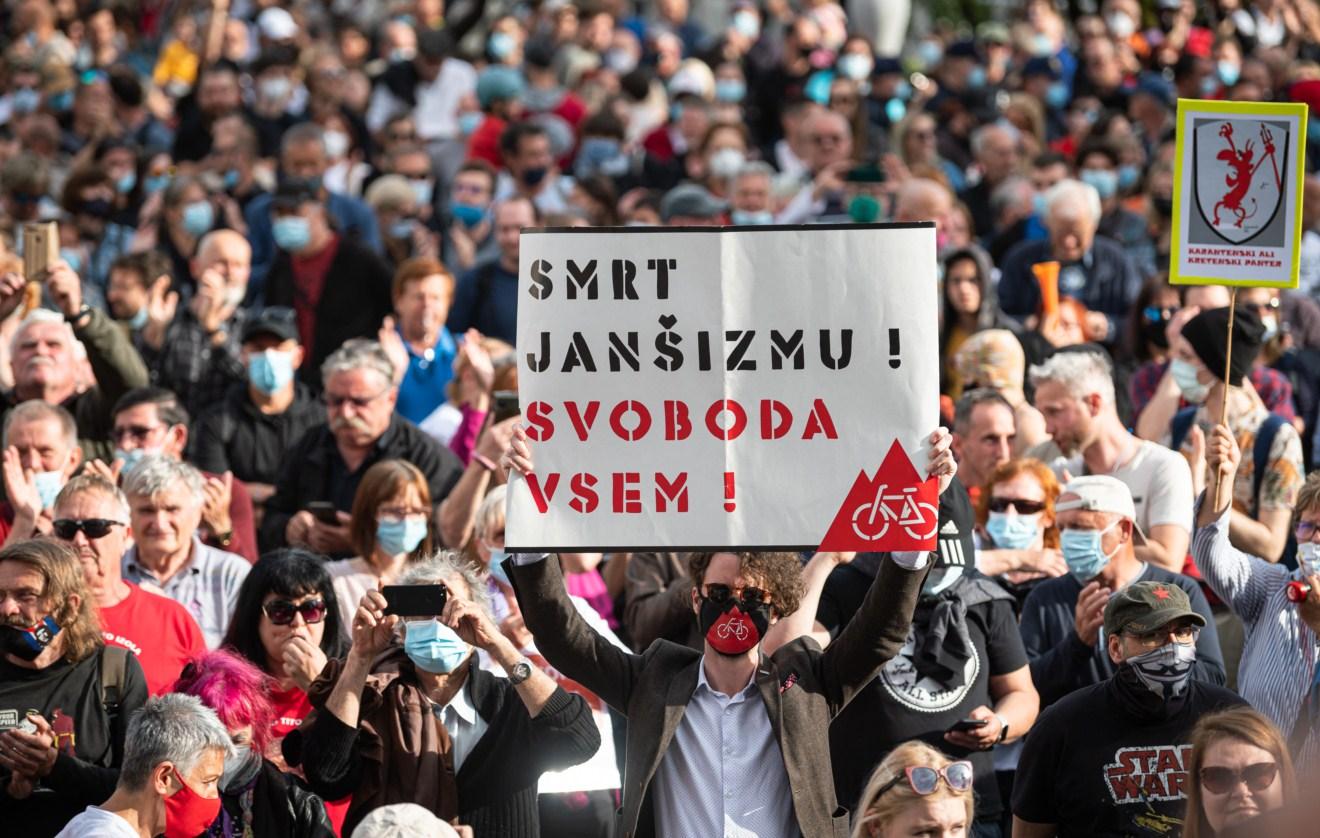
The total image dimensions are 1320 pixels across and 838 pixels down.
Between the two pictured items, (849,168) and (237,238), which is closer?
(237,238)

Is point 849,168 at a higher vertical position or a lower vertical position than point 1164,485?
higher

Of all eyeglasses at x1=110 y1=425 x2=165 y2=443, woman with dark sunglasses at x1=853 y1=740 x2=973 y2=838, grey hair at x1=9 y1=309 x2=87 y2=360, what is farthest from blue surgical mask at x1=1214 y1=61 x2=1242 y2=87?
woman with dark sunglasses at x1=853 y1=740 x2=973 y2=838

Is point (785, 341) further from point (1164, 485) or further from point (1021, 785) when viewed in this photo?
point (1164, 485)

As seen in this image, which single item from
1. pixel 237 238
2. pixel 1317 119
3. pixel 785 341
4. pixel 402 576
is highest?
pixel 1317 119

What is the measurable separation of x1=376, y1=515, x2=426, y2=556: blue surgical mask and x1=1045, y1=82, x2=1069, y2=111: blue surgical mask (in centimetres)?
1134

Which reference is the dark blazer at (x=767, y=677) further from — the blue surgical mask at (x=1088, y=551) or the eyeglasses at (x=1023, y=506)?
the eyeglasses at (x=1023, y=506)

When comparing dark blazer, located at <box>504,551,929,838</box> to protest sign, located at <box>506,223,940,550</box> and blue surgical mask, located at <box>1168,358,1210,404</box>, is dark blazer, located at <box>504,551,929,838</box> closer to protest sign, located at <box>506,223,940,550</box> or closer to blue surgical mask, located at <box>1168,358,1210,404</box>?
protest sign, located at <box>506,223,940,550</box>

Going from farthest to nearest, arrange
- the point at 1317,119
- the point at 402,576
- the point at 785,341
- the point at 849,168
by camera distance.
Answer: the point at 1317,119
the point at 849,168
the point at 402,576
the point at 785,341

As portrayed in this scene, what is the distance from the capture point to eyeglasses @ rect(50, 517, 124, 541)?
771 centimetres

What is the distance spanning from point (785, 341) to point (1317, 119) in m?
10.6

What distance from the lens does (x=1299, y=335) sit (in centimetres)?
1180

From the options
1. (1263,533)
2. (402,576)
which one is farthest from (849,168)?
(402,576)

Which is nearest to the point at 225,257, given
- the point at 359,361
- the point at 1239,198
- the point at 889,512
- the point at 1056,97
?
the point at 359,361

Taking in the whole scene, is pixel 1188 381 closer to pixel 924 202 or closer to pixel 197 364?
pixel 924 202
